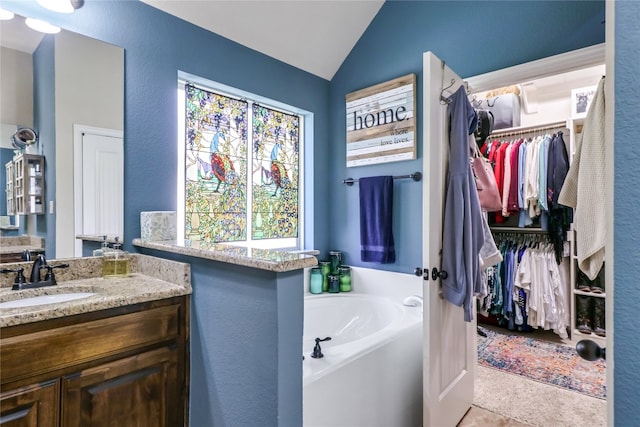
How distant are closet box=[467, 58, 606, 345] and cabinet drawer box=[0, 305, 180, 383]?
2.71 m

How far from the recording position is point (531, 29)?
75.1 inches

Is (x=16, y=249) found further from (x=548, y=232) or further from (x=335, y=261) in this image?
(x=548, y=232)

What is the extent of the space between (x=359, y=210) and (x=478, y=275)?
47.0 inches

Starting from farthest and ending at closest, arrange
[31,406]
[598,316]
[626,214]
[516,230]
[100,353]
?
1. [516,230]
2. [598,316]
3. [100,353]
4. [31,406]
5. [626,214]

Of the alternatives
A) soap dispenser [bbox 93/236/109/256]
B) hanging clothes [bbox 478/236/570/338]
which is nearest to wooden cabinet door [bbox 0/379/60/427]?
soap dispenser [bbox 93/236/109/256]

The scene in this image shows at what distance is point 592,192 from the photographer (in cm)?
111

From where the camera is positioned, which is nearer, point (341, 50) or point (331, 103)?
point (341, 50)

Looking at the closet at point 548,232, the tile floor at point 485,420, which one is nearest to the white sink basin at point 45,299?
the tile floor at point 485,420

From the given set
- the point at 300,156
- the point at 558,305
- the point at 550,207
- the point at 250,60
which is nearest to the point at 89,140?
the point at 250,60

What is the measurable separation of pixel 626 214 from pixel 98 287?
1722mm

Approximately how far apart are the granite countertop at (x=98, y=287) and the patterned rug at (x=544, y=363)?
7.97 ft

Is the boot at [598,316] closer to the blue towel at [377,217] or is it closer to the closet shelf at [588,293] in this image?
the closet shelf at [588,293]

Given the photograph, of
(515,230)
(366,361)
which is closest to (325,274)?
(366,361)

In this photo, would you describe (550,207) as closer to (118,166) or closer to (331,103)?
(331,103)
